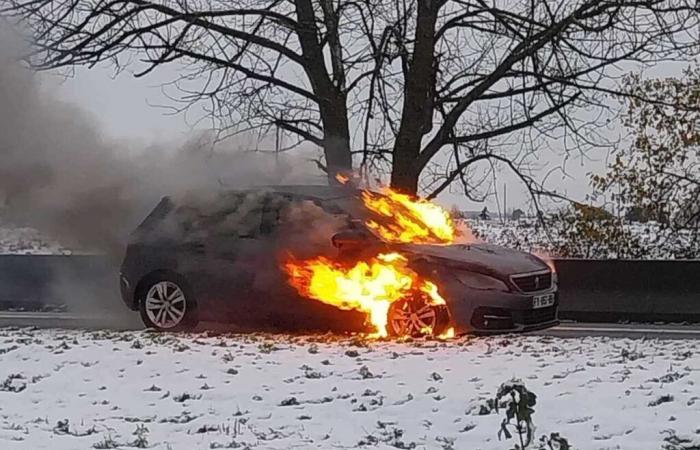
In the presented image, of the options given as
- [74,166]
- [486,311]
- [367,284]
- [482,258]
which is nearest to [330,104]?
[74,166]

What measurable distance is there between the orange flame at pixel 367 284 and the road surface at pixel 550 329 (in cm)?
235

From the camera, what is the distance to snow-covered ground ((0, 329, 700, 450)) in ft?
22.3

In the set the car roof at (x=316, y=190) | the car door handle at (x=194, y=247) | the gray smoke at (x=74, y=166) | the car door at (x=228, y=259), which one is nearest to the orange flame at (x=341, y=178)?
the gray smoke at (x=74, y=166)

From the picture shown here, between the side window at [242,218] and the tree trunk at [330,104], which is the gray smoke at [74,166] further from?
the side window at [242,218]

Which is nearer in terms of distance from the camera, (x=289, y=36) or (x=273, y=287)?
(x=273, y=287)

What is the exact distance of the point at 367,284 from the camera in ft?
40.0

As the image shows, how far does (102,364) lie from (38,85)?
7.87 m

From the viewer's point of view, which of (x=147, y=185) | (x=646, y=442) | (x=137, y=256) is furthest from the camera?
(x=147, y=185)

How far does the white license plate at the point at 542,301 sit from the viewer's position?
39.2 feet

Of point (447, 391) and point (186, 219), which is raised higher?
point (186, 219)

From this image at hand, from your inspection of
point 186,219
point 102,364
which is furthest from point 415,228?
point 102,364

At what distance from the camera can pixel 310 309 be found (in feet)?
40.8

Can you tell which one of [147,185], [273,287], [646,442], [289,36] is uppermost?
[289,36]

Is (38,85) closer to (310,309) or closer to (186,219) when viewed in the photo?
(186,219)
